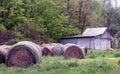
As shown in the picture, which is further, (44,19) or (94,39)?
(44,19)

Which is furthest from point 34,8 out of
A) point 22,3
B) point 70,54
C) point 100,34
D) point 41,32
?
point 70,54

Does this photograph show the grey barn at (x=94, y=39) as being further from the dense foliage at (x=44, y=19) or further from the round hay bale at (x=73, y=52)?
the round hay bale at (x=73, y=52)

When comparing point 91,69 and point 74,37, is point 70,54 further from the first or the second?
point 74,37

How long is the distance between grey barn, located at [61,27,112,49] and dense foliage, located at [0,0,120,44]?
12.2ft

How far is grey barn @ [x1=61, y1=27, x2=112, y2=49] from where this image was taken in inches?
1828

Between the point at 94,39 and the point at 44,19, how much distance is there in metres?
8.73

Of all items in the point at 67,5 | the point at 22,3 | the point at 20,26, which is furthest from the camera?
the point at 67,5

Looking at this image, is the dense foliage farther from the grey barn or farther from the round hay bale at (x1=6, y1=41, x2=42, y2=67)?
the round hay bale at (x1=6, y1=41, x2=42, y2=67)

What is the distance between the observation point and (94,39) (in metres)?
46.5

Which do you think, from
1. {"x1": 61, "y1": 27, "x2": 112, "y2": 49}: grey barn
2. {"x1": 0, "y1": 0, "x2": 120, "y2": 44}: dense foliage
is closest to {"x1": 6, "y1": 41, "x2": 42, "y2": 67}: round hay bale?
{"x1": 0, "y1": 0, "x2": 120, "y2": 44}: dense foliage

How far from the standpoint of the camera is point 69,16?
54.0 metres

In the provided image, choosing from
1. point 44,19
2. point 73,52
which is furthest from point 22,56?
point 44,19

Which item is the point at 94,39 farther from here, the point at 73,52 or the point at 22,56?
the point at 22,56

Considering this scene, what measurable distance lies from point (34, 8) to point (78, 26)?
360 inches
